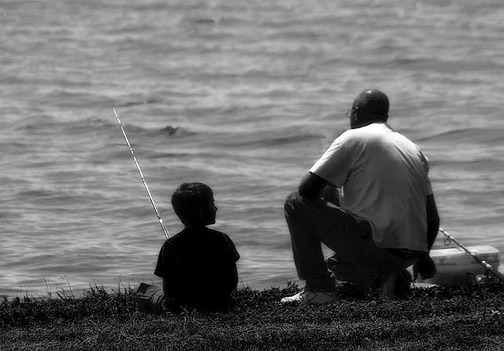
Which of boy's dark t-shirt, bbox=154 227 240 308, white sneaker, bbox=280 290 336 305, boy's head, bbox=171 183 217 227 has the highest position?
boy's head, bbox=171 183 217 227

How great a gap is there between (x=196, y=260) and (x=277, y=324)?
0.63m

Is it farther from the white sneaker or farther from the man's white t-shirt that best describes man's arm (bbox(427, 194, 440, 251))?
the white sneaker

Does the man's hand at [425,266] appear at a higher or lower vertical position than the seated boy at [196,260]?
lower

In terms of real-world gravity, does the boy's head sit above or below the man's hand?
above

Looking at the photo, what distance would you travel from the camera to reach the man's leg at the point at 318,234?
7.49 meters

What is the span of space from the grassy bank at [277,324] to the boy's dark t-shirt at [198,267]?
0.17 metres

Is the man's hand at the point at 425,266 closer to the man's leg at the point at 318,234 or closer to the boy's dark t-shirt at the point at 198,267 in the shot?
the man's leg at the point at 318,234

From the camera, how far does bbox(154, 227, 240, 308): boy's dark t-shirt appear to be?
7242mm

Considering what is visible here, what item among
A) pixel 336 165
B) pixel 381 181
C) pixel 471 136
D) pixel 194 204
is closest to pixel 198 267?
pixel 194 204

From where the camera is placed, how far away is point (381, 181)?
747 centimetres

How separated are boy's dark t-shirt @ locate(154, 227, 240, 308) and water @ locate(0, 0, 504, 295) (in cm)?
328

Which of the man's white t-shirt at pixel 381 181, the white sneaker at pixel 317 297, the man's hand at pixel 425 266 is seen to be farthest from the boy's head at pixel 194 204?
the man's hand at pixel 425 266

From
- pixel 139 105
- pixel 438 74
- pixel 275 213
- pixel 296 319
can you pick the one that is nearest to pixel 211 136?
pixel 139 105

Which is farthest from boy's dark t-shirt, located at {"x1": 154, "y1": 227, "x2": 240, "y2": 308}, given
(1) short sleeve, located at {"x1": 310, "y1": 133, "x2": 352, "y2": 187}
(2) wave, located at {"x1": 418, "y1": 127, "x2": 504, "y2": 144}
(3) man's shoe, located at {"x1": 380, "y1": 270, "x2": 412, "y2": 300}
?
(2) wave, located at {"x1": 418, "y1": 127, "x2": 504, "y2": 144}
